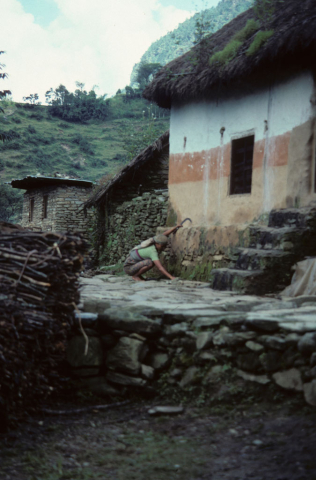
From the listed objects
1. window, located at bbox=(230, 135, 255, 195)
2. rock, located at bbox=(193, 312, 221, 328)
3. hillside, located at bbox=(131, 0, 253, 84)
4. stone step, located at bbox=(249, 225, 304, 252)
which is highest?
hillside, located at bbox=(131, 0, 253, 84)

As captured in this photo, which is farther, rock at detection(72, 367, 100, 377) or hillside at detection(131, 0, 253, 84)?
hillside at detection(131, 0, 253, 84)

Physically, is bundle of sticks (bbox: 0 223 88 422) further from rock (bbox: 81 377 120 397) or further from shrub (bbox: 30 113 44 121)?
shrub (bbox: 30 113 44 121)

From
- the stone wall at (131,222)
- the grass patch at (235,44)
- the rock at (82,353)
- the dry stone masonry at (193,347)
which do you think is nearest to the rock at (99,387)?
the dry stone masonry at (193,347)

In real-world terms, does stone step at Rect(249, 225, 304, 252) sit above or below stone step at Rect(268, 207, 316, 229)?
below

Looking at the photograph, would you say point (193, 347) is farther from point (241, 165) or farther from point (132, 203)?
point (132, 203)

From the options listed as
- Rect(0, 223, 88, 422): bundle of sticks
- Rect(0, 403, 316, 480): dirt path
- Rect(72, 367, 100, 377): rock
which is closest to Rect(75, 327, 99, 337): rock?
Rect(72, 367, 100, 377): rock

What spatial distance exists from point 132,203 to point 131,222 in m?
0.48

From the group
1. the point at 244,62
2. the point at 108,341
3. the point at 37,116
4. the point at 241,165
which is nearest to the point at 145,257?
the point at 241,165

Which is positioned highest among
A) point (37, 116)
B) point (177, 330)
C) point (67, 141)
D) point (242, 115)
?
point (37, 116)

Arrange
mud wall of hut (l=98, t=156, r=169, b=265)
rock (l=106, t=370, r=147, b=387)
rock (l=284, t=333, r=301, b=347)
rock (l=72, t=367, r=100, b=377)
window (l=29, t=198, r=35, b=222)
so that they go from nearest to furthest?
rock (l=284, t=333, r=301, b=347) < rock (l=106, t=370, r=147, b=387) < rock (l=72, t=367, r=100, b=377) < mud wall of hut (l=98, t=156, r=169, b=265) < window (l=29, t=198, r=35, b=222)

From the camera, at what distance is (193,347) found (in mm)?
3770

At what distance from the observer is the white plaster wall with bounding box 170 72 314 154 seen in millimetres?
6695

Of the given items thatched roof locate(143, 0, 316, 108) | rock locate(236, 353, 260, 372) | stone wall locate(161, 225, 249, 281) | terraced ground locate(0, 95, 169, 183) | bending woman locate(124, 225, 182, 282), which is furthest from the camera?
terraced ground locate(0, 95, 169, 183)

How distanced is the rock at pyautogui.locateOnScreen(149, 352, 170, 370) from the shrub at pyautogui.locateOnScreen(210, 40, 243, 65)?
16.9 feet
